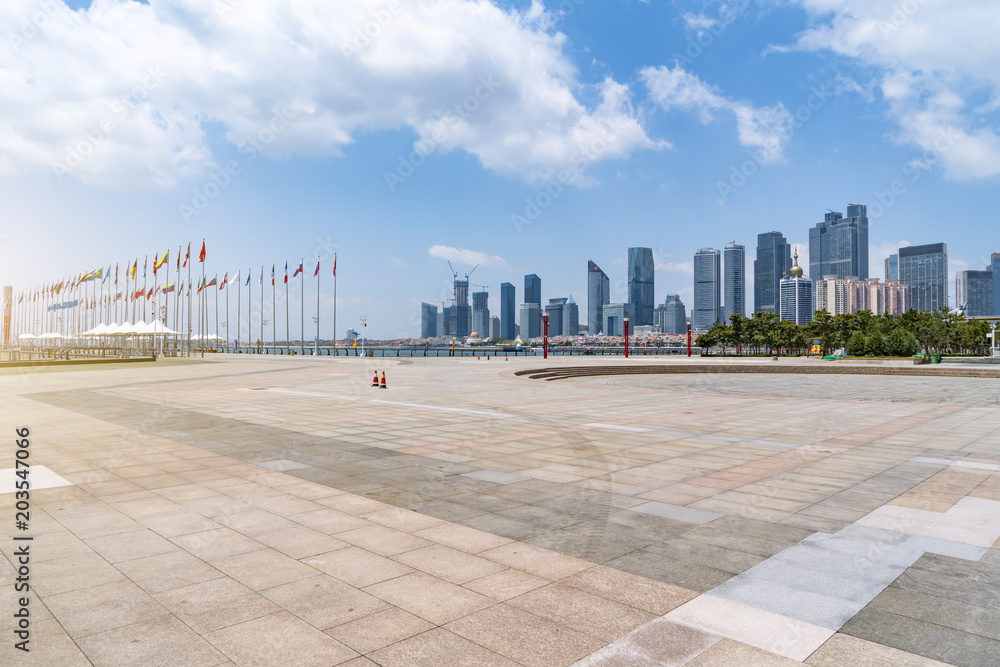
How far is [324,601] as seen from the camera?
4.16 meters

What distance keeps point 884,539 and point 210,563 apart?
6.18m

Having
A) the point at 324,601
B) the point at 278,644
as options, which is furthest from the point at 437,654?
the point at 324,601

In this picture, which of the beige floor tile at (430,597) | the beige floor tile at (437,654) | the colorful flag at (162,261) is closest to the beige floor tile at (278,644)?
the beige floor tile at (437,654)

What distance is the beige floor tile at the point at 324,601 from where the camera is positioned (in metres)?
3.93

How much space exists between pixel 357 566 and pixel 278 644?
1.29 m

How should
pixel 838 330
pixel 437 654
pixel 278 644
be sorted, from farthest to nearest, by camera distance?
1. pixel 838 330
2. pixel 278 644
3. pixel 437 654

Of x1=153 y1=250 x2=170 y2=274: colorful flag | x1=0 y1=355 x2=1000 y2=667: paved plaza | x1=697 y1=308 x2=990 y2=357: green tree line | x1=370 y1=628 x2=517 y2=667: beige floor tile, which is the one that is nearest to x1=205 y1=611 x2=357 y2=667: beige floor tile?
x1=0 y1=355 x2=1000 y2=667: paved plaza

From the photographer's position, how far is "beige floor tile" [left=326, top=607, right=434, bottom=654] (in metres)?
3.58

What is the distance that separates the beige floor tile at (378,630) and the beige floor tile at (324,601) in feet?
0.29

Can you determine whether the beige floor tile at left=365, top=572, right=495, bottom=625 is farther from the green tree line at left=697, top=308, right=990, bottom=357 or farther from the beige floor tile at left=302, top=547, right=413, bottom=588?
the green tree line at left=697, top=308, right=990, bottom=357

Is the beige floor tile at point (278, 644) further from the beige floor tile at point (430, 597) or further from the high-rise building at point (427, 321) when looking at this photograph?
the high-rise building at point (427, 321)

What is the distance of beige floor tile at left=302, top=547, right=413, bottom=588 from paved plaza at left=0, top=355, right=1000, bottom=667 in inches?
1.0

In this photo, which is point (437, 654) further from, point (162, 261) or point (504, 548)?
point (162, 261)

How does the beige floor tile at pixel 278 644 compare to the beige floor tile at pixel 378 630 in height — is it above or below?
above
